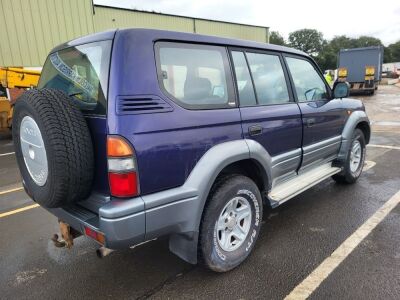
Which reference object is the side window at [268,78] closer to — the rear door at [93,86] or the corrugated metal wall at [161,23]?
the rear door at [93,86]

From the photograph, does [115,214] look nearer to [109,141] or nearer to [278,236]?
[109,141]

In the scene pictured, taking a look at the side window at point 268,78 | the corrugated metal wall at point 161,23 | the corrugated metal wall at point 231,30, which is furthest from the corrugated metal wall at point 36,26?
the side window at point 268,78

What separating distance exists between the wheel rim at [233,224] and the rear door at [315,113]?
3.65ft

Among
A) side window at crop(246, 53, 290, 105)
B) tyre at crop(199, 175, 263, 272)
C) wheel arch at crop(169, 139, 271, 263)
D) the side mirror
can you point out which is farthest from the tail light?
the side mirror

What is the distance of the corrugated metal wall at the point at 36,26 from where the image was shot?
12.9 m

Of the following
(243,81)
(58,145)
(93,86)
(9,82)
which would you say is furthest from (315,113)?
(9,82)

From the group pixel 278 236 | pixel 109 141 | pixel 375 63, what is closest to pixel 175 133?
pixel 109 141

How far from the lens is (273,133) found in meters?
3.18

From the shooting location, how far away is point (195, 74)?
2.66 m

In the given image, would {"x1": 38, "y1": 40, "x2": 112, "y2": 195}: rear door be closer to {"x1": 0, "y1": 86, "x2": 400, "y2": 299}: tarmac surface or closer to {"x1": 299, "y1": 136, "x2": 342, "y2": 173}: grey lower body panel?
{"x1": 0, "y1": 86, "x2": 400, "y2": 299}: tarmac surface

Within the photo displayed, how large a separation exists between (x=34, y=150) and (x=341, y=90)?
349cm

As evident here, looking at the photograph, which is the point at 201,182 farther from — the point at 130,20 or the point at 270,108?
the point at 130,20

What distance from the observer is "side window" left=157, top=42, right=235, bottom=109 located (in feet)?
8.05

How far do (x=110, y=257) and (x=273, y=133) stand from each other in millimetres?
1880
